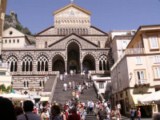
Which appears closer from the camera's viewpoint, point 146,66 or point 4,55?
point 146,66

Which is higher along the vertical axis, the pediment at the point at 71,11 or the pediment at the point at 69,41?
the pediment at the point at 71,11

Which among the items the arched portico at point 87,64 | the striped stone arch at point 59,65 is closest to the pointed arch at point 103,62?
the arched portico at point 87,64

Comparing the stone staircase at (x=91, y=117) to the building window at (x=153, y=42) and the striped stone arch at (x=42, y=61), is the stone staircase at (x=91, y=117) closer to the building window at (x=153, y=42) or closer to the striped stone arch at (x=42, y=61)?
the building window at (x=153, y=42)

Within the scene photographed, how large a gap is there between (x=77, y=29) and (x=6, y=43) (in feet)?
59.5

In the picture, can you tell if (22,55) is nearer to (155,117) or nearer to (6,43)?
(6,43)

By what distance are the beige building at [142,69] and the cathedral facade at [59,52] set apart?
19333 millimetres

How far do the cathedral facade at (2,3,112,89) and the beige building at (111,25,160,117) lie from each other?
19.3m

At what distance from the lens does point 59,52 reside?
5253 cm

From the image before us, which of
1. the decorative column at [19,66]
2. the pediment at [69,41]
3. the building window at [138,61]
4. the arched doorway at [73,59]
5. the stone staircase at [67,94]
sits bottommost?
the stone staircase at [67,94]

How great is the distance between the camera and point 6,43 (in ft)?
204

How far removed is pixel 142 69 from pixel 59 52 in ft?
81.0

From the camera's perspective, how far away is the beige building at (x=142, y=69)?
2989 cm

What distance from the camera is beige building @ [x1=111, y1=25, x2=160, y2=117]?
98.1ft

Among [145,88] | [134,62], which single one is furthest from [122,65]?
[145,88]
